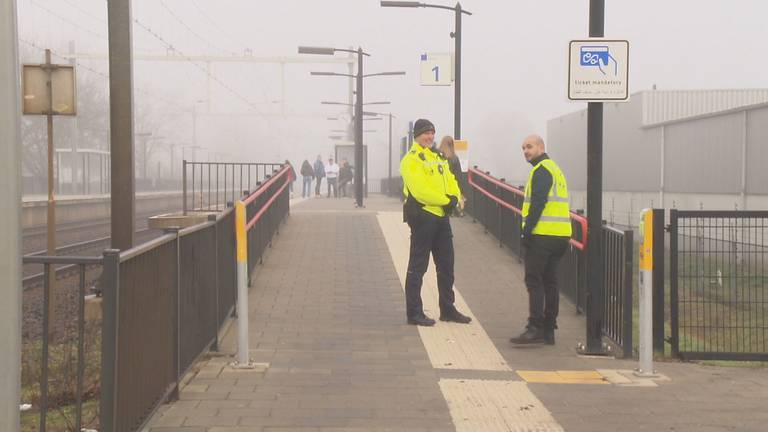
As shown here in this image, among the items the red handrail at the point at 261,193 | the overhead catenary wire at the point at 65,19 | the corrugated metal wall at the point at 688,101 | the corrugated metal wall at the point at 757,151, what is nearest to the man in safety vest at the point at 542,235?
the red handrail at the point at 261,193

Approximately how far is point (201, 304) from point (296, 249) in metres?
6.74

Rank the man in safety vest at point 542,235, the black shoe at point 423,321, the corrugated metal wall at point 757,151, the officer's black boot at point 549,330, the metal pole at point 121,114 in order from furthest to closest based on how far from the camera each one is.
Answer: the corrugated metal wall at point 757,151 → the metal pole at point 121,114 → the black shoe at point 423,321 → the officer's black boot at point 549,330 → the man in safety vest at point 542,235

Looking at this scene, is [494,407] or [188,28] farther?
[188,28]

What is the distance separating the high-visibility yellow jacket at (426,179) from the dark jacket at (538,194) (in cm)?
95

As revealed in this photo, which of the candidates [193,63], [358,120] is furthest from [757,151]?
[193,63]

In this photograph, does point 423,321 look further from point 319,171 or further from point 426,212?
point 319,171

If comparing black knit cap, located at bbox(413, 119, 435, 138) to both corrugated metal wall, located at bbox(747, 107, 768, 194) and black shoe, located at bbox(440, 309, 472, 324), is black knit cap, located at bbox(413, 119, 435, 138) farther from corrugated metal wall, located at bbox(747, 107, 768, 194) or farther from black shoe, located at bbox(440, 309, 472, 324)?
corrugated metal wall, located at bbox(747, 107, 768, 194)

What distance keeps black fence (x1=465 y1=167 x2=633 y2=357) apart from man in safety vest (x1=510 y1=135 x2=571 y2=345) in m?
0.31

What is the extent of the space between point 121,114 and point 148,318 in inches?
223

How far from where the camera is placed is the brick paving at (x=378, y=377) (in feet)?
17.6

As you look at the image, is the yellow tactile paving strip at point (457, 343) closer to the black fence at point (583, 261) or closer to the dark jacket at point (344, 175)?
the black fence at point (583, 261)

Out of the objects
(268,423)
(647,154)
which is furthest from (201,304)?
(647,154)

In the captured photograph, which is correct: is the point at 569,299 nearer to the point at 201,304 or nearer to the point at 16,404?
the point at 201,304

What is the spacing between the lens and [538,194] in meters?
7.65
